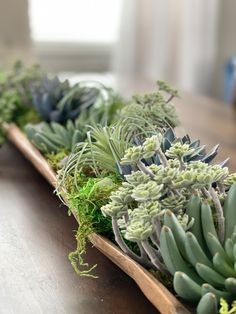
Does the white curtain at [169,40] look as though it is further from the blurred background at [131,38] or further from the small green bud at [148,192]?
the small green bud at [148,192]

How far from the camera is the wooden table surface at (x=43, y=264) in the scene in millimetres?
752

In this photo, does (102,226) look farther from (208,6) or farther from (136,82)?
(208,6)

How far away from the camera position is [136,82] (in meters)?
2.41

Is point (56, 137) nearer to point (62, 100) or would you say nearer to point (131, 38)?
point (62, 100)

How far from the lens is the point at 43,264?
87cm

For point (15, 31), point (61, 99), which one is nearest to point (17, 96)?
point (61, 99)

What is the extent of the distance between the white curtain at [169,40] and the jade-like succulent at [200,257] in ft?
8.43

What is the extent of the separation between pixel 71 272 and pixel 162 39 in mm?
2619

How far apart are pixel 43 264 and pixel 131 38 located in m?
2.52

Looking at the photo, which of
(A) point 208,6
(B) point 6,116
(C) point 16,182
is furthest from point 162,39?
(C) point 16,182

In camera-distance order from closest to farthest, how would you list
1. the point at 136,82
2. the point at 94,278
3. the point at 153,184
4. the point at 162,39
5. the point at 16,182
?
the point at 153,184, the point at 94,278, the point at 16,182, the point at 136,82, the point at 162,39

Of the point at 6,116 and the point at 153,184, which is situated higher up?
the point at 153,184

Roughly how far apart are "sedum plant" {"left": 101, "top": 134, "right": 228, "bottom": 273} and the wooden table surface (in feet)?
0.26

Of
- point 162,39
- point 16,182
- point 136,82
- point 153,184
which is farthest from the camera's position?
point 162,39
